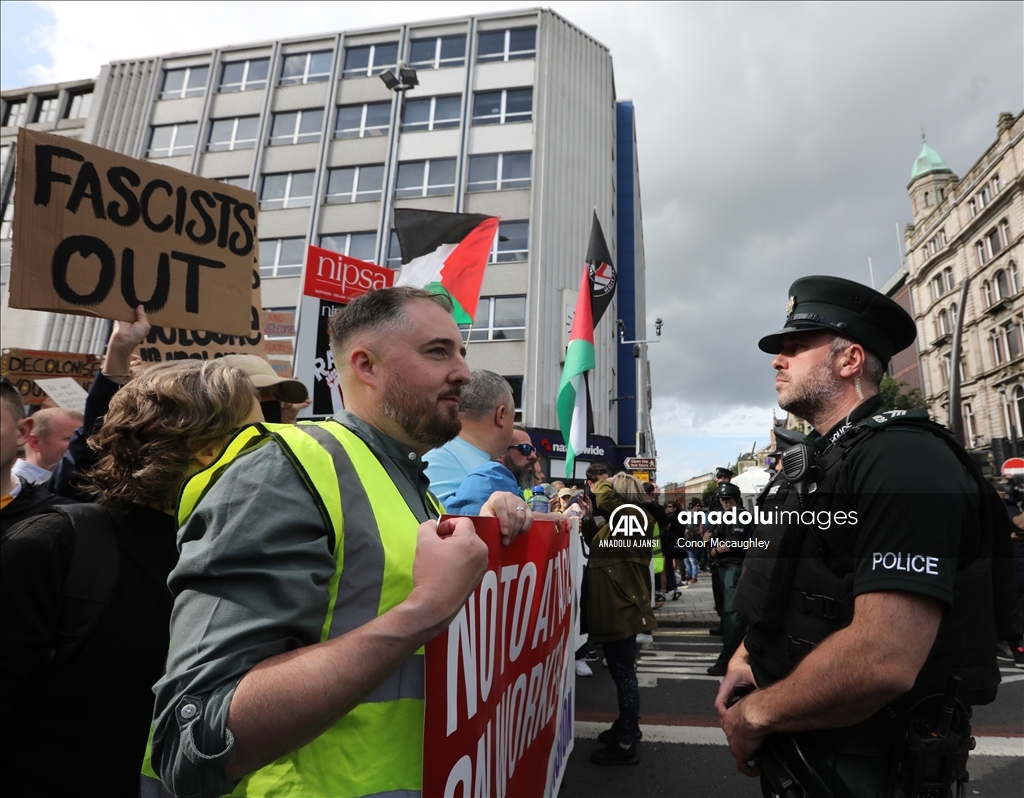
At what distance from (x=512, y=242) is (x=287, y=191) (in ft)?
30.9

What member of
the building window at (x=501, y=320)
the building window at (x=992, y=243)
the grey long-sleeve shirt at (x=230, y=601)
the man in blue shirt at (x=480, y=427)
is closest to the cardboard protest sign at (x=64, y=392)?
the man in blue shirt at (x=480, y=427)

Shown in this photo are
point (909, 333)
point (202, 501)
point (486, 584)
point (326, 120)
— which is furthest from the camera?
point (326, 120)

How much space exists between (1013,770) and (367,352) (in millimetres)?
4621

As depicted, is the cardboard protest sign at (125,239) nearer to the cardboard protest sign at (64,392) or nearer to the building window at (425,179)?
the cardboard protest sign at (64,392)

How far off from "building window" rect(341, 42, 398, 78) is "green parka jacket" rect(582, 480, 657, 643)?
25.5 m

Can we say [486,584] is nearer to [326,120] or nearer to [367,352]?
[367,352]

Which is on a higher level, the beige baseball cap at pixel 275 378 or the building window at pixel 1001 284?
the building window at pixel 1001 284

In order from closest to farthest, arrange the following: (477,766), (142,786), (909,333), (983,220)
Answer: (142,786), (477,766), (909,333), (983,220)

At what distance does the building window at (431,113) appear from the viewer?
23.1 metres

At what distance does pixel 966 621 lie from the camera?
1.52m

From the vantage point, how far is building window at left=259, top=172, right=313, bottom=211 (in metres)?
23.1

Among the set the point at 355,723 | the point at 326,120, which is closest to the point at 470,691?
the point at 355,723

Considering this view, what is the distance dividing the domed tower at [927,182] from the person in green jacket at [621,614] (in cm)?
6075

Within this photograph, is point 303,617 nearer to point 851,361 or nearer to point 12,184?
point 851,361
